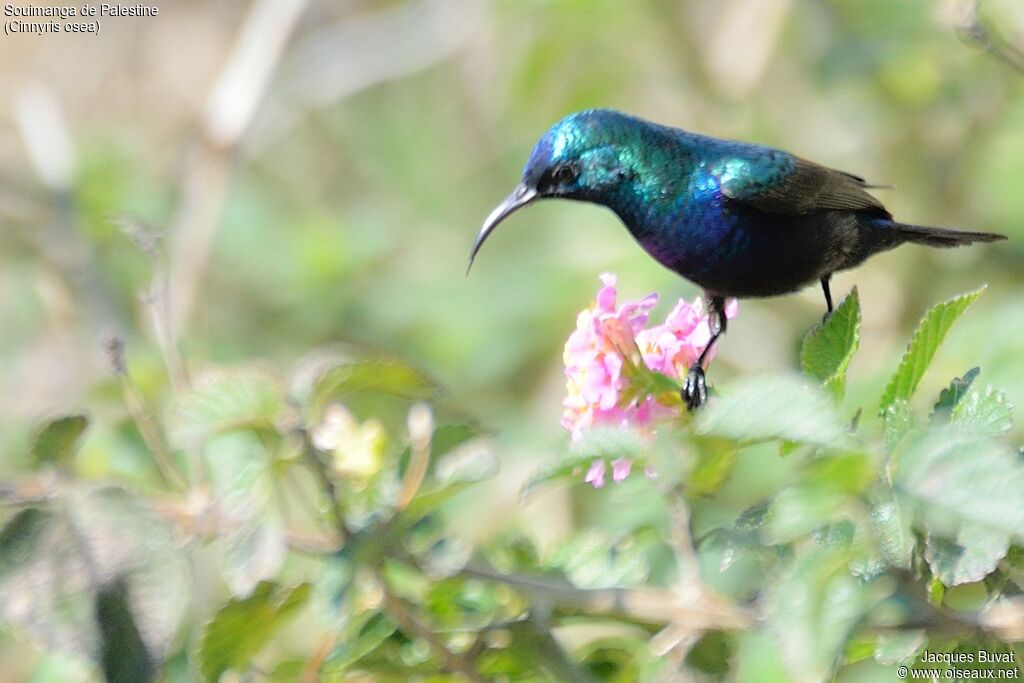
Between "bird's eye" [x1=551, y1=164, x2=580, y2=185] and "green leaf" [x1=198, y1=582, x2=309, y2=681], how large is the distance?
1.11 meters

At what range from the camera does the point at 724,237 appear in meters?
2.29

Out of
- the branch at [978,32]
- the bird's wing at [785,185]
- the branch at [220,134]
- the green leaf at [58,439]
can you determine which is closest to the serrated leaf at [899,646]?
the green leaf at [58,439]

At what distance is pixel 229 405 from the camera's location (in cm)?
115

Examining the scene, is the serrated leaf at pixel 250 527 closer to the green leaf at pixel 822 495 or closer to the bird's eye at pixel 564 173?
the green leaf at pixel 822 495

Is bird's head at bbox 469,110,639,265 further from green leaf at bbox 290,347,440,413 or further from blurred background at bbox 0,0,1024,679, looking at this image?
green leaf at bbox 290,347,440,413

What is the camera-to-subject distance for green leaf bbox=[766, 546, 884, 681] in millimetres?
992

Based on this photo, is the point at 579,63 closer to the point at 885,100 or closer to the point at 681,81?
the point at 681,81

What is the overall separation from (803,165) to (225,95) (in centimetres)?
243

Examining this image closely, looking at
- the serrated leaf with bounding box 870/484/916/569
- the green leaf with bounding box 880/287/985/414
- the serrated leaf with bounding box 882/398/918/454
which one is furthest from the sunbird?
the serrated leaf with bounding box 870/484/916/569

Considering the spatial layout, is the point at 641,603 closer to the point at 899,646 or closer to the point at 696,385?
the point at 899,646

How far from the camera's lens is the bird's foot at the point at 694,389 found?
1573 millimetres

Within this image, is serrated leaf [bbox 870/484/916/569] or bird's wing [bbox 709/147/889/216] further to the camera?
bird's wing [bbox 709/147/889/216]

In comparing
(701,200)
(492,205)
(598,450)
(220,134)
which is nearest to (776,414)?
(598,450)

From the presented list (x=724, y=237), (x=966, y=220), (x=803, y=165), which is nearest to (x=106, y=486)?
(x=724, y=237)
